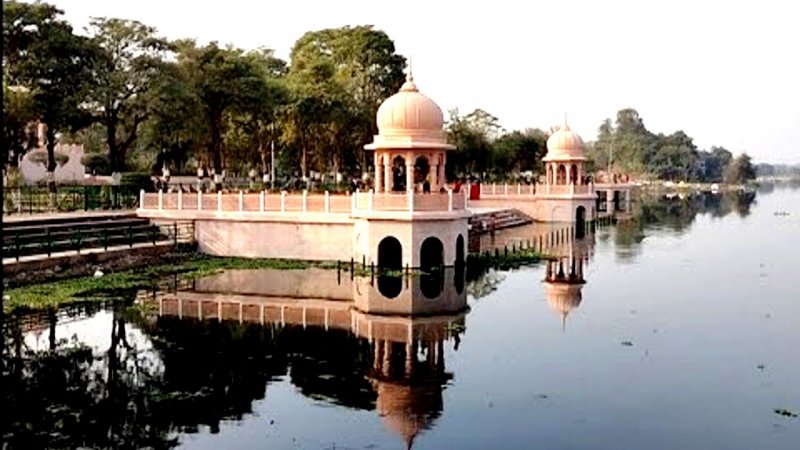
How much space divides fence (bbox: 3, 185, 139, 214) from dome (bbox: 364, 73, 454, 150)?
11914 mm

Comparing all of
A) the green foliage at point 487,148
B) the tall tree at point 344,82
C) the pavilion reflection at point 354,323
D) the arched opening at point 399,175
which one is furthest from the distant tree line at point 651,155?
the pavilion reflection at point 354,323

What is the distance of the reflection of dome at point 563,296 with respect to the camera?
848 inches

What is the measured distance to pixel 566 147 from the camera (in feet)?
174

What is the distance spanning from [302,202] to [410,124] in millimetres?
4864

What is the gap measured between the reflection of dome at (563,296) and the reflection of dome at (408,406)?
7.19 metres

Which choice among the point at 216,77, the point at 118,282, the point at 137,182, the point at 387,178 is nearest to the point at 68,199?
the point at 137,182

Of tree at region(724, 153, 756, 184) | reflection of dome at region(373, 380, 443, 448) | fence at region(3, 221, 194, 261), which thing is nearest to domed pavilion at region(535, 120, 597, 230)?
fence at region(3, 221, 194, 261)

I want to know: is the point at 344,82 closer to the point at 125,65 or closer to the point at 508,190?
the point at 508,190

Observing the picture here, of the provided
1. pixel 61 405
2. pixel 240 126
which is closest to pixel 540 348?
pixel 61 405

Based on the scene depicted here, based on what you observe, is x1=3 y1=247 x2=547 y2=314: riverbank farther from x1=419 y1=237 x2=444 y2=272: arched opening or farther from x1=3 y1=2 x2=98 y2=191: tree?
x1=3 y1=2 x2=98 y2=191: tree

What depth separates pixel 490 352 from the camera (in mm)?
16438

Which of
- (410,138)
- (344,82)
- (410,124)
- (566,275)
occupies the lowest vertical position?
(566,275)

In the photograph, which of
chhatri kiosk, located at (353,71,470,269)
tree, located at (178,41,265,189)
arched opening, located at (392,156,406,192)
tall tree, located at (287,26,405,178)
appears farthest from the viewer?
tall tree, located at (287,26,405,178)

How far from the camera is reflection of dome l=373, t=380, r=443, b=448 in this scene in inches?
462
